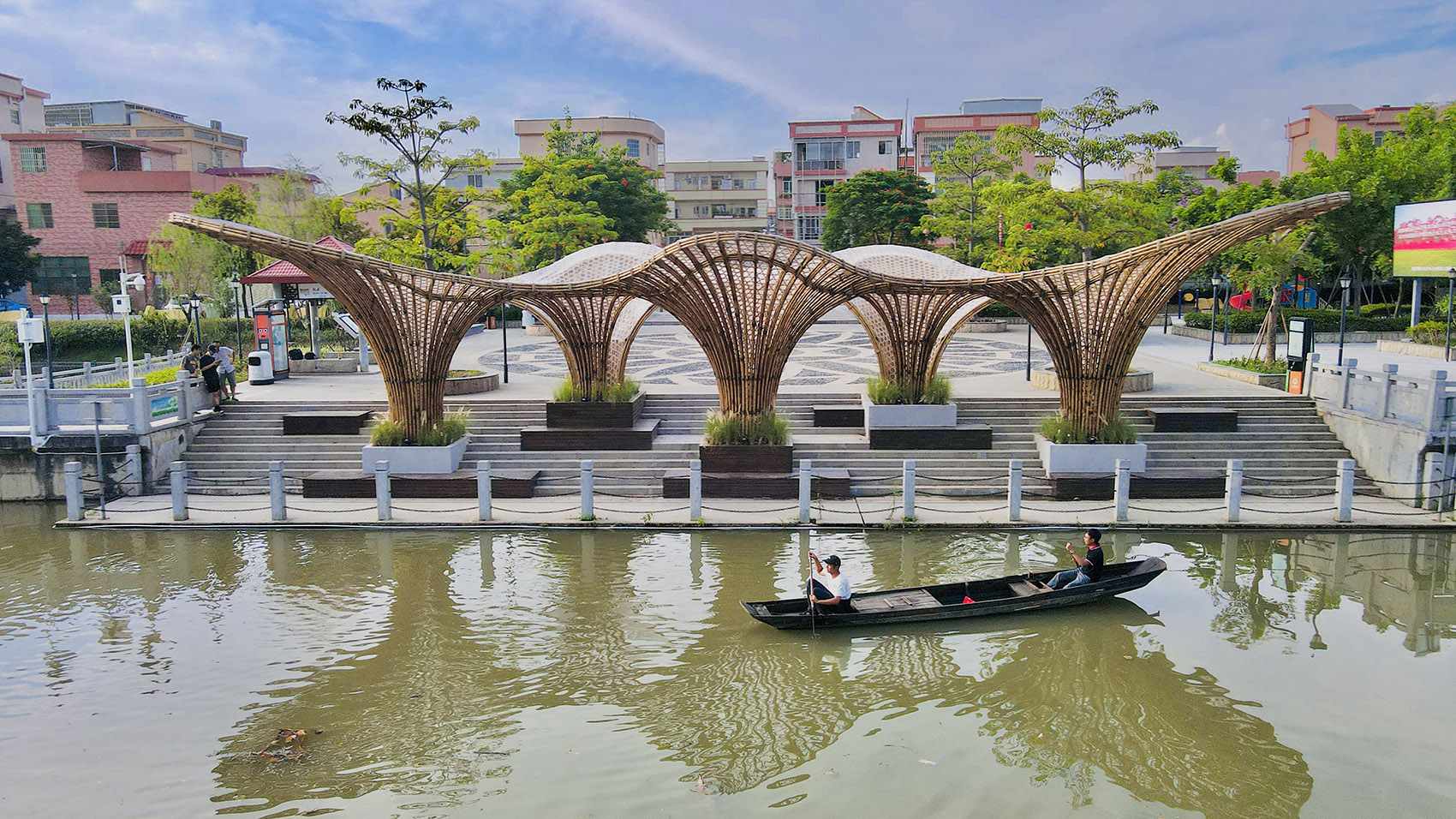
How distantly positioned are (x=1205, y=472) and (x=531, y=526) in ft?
38.6

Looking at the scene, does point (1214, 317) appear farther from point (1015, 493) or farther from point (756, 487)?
point (756, 487)

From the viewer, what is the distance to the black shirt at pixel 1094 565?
431 inches

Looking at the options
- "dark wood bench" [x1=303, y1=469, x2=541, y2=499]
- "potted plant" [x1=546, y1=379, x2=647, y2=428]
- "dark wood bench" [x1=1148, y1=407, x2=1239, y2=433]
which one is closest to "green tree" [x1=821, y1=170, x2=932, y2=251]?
"dark wood bench" [x1=1148, y1=407, x2=1239, y2=433]

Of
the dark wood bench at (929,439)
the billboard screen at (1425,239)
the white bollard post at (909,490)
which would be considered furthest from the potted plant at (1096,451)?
the billboard screen at (1425,239)

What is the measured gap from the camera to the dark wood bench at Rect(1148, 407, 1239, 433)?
17859 millimetres

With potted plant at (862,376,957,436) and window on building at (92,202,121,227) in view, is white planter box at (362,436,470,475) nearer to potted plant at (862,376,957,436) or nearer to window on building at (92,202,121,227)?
potted plant at (862,376,957,436)

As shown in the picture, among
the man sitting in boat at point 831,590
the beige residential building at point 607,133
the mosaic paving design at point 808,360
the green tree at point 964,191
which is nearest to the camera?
the man sitting in boat at point 831,590

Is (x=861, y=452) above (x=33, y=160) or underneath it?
underneath

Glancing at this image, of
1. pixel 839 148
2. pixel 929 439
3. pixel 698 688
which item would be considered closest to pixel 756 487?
pixel 929 439

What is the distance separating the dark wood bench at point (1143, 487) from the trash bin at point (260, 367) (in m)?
18.8

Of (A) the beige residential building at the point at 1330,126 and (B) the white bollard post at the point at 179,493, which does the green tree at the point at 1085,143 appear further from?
(A) the beige residential building at the point at 1330,126

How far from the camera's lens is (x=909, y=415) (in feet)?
60.1

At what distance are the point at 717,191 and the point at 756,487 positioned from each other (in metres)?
58.4

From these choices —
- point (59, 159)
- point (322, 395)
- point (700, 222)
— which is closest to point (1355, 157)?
point (322, 395)
